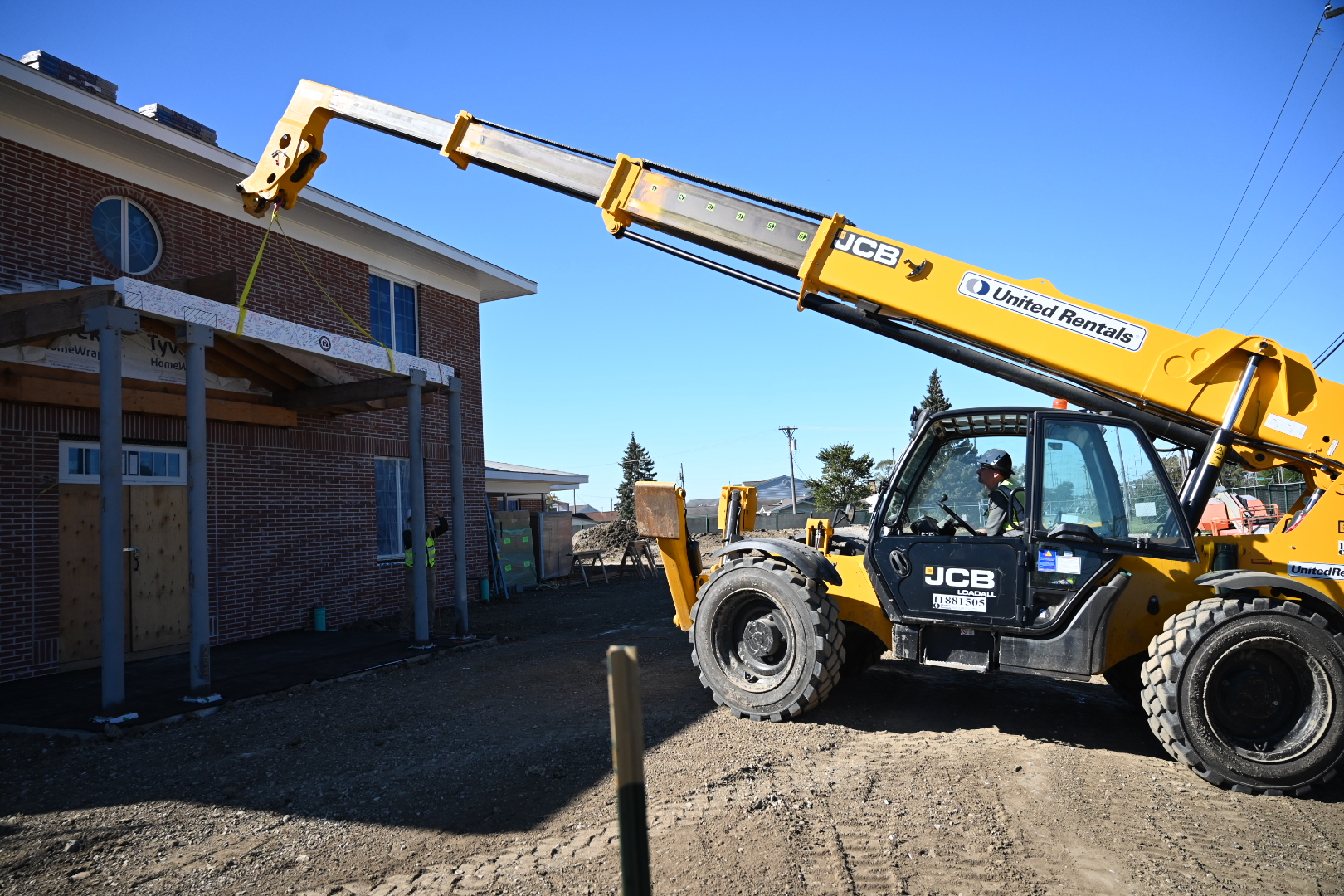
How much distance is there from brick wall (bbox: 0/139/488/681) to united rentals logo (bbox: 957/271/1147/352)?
9519mm

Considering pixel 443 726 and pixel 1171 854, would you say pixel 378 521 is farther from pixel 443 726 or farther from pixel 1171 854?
pixel 1171 854

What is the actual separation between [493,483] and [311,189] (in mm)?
8949

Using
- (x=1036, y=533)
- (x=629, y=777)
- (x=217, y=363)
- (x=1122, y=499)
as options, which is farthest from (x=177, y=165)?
(x=629, y=777)

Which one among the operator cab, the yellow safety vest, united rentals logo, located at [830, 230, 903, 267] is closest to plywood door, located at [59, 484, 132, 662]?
the yellow safety vest

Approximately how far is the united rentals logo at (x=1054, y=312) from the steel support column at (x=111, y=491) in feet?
22.4

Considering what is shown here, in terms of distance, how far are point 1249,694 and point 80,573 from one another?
10.9 metres

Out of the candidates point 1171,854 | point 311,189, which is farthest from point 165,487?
point 1171,854

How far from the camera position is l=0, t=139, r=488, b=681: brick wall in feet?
29.2

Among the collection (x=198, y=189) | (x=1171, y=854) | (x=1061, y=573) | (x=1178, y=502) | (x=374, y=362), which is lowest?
(x=1171, y=854)

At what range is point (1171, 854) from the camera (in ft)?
13.0

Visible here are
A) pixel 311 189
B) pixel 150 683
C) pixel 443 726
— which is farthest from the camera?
pixel 311 189

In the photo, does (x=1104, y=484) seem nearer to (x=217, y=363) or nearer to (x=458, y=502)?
(x=458, y=502)

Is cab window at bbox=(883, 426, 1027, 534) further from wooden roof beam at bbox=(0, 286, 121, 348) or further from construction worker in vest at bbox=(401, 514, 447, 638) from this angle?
wooden roof beam at bbox=(0, 286, 121, 348)

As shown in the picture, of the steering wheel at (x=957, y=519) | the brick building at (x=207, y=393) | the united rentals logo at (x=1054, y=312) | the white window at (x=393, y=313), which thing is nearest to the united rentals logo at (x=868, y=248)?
the united rentals logo at (x=1054, y=312)
